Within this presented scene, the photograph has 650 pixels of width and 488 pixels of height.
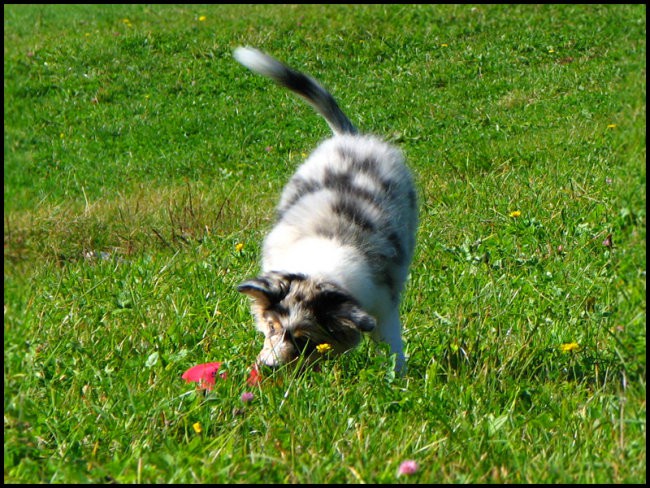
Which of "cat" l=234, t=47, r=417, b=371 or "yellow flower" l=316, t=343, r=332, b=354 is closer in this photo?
"yellow flower" l=316, t=343, r=332, b=354

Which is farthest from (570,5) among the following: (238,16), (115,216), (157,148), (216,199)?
(115,216)

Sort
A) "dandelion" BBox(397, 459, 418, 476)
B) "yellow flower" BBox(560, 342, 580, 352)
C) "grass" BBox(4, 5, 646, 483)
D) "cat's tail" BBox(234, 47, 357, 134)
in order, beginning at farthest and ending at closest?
"cat's tail" BBox(234, 47, 357, 134) < "yellow flower" BBox(560, 342, 580, 352) < "grass" BBox(4, 5, 646, 483) < "dandelion" BBox(397, 459, 418, 476)

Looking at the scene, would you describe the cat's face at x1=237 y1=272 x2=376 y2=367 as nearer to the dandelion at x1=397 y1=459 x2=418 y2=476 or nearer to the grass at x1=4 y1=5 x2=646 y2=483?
the grass at x1=4 y1=5 x2=646 y2=483

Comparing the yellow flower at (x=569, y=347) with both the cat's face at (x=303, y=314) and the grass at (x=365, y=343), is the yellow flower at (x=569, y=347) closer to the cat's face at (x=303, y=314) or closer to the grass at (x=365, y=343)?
the grass at (x=365, y=343)

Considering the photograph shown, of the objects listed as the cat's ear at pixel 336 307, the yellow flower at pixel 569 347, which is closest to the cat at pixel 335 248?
the cat's ear at pixel 336 307

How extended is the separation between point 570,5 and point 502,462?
14.6 metres

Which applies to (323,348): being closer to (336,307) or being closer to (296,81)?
(336,307)

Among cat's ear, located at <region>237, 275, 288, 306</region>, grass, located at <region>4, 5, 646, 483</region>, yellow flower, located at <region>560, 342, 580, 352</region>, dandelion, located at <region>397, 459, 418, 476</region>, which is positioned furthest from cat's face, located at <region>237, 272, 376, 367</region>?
dandelion, located at <region>397, 459, 418, 476</region>

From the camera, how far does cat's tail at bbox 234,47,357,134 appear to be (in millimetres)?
5250

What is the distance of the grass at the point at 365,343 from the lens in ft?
8.23

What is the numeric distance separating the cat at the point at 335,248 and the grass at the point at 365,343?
0.61 feet

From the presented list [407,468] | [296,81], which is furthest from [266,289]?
[296,81]

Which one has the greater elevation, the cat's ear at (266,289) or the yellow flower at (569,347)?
the yellow flower at (569,347)

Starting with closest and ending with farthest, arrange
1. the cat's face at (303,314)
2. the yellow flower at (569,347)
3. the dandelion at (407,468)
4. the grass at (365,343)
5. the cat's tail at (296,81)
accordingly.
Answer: the dandelion at (407,468), the grass at (365,343), the yellow flower at (569,347), the cat's face at (303,314), the cat's tail at (296,81)
